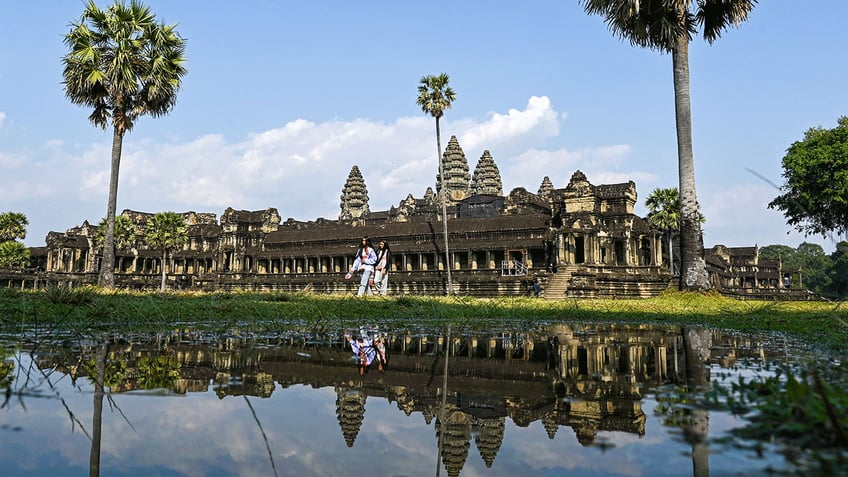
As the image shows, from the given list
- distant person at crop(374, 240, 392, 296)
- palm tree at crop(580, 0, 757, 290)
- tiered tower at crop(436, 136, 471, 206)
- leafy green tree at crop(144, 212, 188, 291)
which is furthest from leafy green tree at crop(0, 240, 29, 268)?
palm tree at crop(580, 0, 757, 290)

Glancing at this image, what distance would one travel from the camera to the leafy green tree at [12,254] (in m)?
58.9

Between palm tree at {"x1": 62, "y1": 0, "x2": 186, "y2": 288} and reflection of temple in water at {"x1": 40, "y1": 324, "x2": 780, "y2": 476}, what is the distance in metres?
21.0

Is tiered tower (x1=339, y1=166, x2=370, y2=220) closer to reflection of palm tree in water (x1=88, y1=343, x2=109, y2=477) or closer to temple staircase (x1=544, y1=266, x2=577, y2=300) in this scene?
temple staircase (x1=544, y1=266, x2=577, y2=300)

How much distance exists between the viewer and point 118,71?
78.7 feet

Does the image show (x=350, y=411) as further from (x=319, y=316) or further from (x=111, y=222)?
(x=111, y=222)

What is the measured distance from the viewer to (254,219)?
58.4 m

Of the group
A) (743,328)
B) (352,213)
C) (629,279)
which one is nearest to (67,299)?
(743,328)

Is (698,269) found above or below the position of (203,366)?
above

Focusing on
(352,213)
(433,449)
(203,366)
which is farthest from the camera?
(352,213)

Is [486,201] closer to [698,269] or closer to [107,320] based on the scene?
[698,269]

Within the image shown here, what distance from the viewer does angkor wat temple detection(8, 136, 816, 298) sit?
122ft

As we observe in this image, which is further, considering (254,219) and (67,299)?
(254,219)

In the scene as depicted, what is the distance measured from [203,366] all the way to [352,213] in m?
91.2

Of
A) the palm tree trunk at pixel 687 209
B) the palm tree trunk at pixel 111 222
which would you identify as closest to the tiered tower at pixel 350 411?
the palm tree trunk at pixel 687 209
